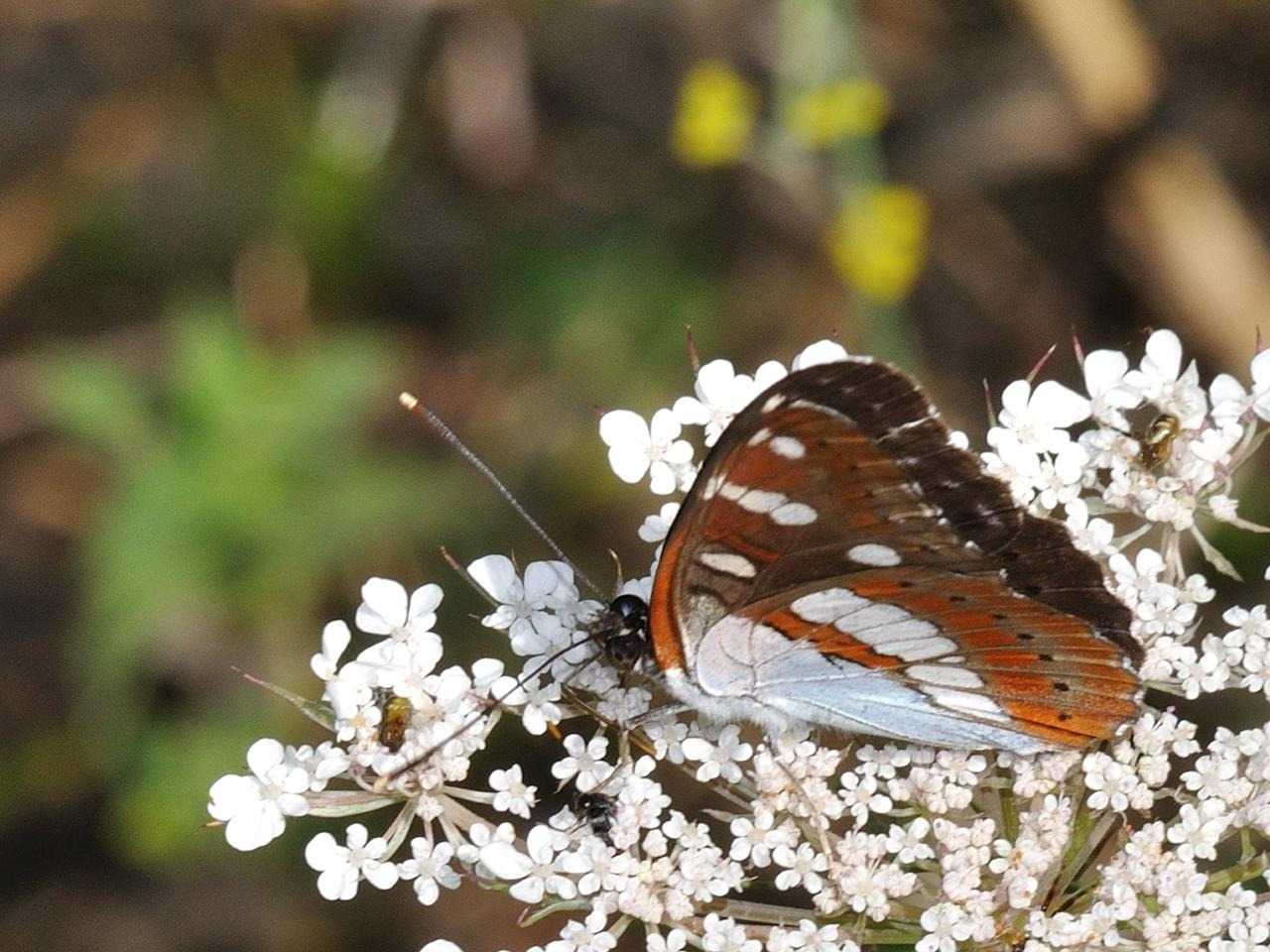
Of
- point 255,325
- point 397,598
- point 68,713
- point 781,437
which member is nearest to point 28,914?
point 68,713

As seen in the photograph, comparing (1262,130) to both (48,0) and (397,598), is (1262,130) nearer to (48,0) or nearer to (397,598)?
(397,598)

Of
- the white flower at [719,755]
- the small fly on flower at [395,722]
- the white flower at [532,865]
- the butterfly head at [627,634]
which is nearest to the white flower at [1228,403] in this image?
the white flower at [719,755]

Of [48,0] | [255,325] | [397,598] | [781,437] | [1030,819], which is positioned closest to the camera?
[781,437]

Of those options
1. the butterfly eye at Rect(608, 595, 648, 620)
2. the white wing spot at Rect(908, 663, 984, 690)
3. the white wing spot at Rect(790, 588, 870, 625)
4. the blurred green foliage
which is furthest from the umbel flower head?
the blurred green foliage

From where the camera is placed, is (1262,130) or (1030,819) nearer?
(1030,819)

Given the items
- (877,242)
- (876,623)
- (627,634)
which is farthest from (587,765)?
(877,242)

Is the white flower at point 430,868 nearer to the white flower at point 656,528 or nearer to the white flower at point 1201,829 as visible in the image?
the white flower at point 656,528
